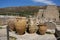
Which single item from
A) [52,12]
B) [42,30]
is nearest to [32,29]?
[42,30]

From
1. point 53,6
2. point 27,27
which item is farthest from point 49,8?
point 27,27

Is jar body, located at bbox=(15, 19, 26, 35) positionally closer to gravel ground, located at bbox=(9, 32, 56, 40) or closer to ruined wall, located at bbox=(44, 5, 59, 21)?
gravel ground, located at bbox=(9, 32, 56, 40)

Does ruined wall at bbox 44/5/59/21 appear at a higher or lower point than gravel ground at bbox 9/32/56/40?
higher

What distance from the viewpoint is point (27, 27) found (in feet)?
14.3

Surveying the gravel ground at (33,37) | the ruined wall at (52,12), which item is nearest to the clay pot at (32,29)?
the gravel ground at (33,37)

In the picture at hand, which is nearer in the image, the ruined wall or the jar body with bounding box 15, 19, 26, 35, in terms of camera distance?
the jar body with bounding box 15, 19, 26, 35

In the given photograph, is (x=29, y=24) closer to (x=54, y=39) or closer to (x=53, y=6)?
(x=54, y=39)

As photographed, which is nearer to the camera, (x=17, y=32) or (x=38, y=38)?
(x=38, y=38)

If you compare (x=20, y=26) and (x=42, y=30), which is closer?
(x=20, y=26)

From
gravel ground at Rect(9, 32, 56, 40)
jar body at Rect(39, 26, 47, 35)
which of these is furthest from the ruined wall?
gravel ground at Rect(9, 32, 56, 40)

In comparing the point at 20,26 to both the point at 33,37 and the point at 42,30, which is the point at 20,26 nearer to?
the point at 33,37

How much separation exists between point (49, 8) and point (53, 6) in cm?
35

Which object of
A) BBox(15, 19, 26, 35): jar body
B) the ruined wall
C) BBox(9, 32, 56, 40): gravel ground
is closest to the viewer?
BBox(9, 32, 56, 40): gravel ground

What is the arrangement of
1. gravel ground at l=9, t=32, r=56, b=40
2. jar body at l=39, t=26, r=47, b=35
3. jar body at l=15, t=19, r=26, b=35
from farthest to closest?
jar body at l=39, t=26, r=47, b=35 < jar body at l=15, t=19, r=26, b=35 < gravel ground at l=9, t=32, r=56, b=40
